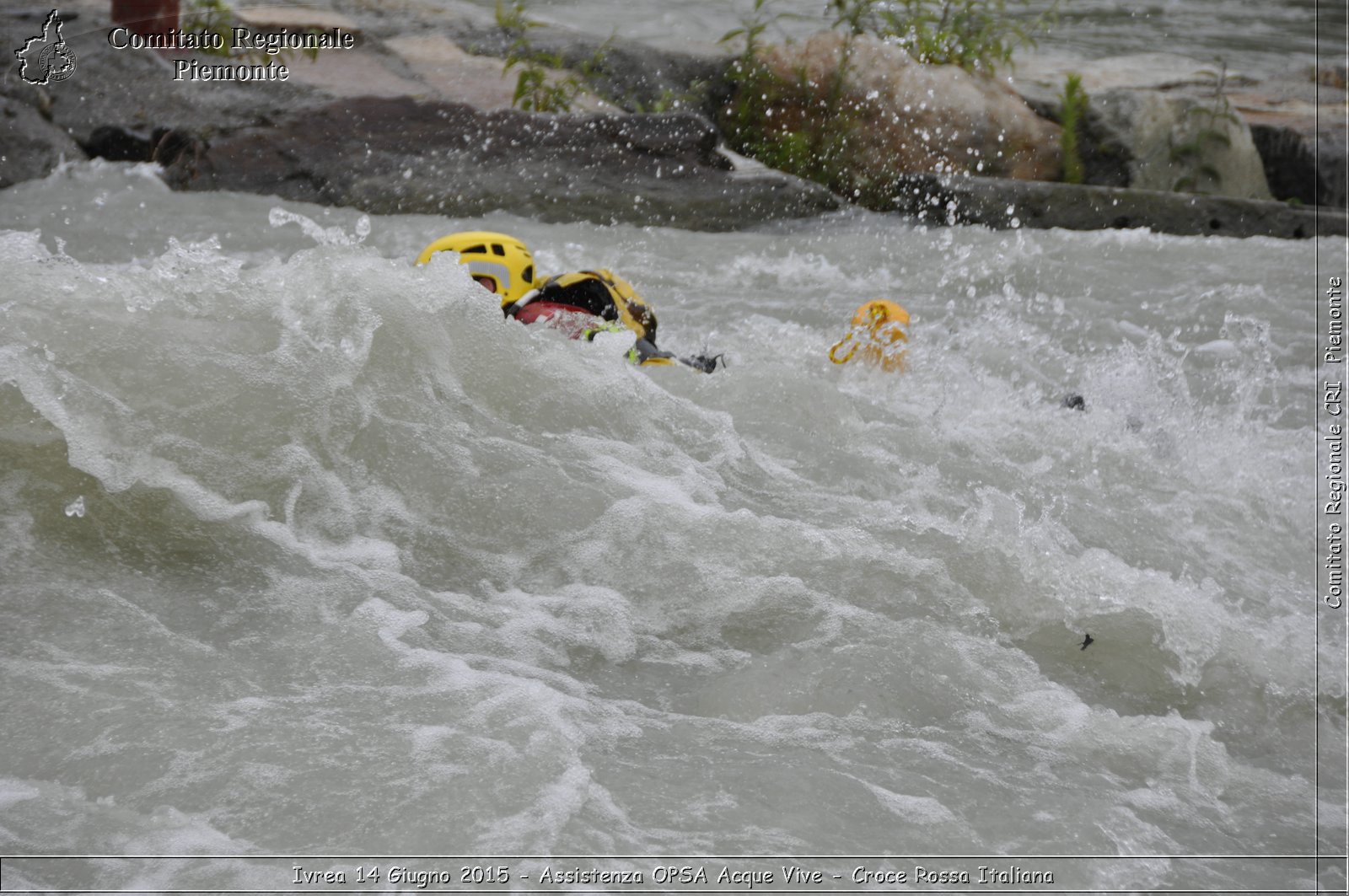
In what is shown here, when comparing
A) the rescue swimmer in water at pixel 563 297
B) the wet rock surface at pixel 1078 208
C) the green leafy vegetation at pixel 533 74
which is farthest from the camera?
the green leafy vegetation at pixel 533 74

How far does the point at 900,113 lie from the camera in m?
9.51

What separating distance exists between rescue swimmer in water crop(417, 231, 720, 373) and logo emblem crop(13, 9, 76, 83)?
4.71 meters

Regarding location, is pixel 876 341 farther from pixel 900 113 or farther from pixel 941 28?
pixel 941 28

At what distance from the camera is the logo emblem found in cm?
783

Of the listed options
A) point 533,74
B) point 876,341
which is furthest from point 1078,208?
point 533,74

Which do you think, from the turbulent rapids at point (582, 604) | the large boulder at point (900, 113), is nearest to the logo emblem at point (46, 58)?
the turbulent rapids at point (582, 604)

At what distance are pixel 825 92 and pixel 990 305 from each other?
11.1ft

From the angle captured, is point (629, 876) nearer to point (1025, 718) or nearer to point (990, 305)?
point (1025, 718)

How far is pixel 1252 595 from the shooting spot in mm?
3568

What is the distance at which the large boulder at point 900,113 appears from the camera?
9391 mm

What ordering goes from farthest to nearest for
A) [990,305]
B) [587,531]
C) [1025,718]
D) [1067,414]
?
1. [990,305]
2. [1067,414]
3. [587,531]
4. [1025,718]

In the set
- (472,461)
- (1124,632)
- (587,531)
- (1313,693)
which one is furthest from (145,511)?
(1313,693)

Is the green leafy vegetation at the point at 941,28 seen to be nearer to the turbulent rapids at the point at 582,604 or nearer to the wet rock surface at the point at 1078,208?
the wet rock surface at the point at 1078,208

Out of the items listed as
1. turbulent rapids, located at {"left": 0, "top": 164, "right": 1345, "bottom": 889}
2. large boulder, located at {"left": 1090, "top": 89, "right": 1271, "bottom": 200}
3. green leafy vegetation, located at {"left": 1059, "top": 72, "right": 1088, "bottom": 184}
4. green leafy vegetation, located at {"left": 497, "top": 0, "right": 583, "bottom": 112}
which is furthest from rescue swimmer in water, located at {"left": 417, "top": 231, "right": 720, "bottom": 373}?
large boulder, located at {"left": 1090, "top": 89, "right": 1271, "bottom": 200}
